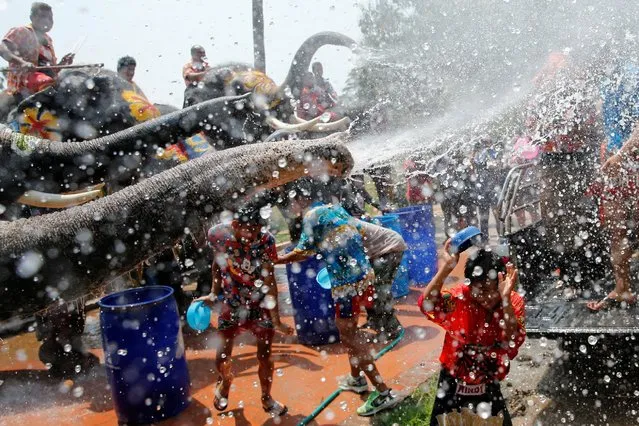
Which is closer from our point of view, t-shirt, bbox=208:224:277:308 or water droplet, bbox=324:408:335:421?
water droplet, bbox=324:408:335:421

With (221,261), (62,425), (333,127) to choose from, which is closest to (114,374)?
(62,425)

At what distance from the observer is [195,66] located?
9109mm

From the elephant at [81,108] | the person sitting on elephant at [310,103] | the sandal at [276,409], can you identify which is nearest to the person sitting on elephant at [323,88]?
the person sitting on elephant at [310,103]

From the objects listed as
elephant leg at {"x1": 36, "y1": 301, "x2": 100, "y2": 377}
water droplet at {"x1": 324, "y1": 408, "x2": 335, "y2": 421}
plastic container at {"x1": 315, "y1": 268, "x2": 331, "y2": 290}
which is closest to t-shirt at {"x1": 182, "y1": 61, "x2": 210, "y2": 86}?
elephant leg at {"x1": 36, "y1": 301, "x2": 100, "y2": 377}

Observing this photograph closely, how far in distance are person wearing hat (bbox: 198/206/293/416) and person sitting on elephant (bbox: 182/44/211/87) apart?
4942 millimetres

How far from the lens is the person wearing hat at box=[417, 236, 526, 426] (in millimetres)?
3049

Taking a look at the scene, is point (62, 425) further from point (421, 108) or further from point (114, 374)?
point (421, 108)

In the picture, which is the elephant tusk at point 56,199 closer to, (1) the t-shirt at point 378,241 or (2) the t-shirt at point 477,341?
(2) the t-shirt at point 477,341

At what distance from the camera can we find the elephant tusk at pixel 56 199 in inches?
113

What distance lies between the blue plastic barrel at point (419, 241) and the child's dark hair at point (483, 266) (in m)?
4.24

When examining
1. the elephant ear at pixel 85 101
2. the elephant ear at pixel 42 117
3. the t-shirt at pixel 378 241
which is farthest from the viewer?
the elephant ear at pixel 85 101

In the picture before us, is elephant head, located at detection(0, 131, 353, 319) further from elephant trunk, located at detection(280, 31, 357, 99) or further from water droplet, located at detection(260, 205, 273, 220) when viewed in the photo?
elephant trunk, located at detection(280, 31, 357, 99)

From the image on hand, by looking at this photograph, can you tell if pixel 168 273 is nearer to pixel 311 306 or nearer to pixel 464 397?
pixel 311 306

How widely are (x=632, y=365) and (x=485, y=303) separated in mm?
1800
